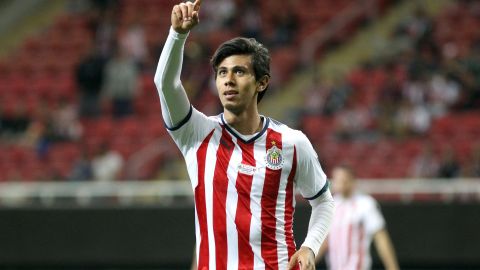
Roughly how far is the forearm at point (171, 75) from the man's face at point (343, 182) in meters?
4.74

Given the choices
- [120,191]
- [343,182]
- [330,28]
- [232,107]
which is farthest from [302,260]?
[330,28]

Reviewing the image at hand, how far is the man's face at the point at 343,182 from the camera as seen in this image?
9.27 m

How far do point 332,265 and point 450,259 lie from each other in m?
4.17

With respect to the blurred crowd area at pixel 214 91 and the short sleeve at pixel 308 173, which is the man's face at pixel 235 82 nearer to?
the short sleeve at pixel 308 173

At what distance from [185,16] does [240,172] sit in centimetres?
83

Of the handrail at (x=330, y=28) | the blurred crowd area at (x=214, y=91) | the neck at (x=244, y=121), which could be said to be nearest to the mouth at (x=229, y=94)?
the neck at (x=244, y=121)

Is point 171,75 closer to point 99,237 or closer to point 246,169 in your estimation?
point 246,169

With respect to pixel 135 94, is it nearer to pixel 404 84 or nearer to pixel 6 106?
pixel 6 106

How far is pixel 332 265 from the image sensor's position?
926 centimetres

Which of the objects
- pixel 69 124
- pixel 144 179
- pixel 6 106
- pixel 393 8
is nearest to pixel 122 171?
pixel 144 179

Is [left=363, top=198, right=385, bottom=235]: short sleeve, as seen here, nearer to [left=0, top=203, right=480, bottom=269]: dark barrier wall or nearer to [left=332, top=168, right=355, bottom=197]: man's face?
[left=332, top=168, right=355, bottom=197]: man's face

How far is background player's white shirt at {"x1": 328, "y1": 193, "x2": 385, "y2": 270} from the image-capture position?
9.20 meters

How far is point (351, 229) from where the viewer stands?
935 centimetres

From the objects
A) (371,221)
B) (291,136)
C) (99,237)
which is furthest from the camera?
(99,237)
